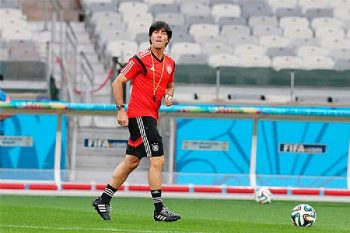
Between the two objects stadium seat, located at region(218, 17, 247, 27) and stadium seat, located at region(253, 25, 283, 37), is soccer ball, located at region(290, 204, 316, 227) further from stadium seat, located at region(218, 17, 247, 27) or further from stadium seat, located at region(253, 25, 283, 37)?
stadium seat, located at region(218, 17, 247, 27)

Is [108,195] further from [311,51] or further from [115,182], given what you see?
[311,51]

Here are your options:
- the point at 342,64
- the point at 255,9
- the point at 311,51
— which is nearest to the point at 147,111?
the point at 342,64

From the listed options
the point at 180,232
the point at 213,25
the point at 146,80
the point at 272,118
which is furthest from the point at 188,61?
the point at 180,232

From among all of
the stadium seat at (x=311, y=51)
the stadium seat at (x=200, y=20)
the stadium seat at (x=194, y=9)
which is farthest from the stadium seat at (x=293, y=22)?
the stadium seat at (x=194, y=9)

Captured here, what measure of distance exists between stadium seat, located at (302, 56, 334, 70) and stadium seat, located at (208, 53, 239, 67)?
1.46 m

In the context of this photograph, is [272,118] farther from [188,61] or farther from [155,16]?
[155,16]

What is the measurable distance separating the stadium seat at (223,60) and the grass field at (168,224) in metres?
6.80

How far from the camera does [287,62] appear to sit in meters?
22.6

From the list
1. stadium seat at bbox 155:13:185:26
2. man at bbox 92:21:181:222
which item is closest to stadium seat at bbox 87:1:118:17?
stadium seat at bbox 155:13:185:26

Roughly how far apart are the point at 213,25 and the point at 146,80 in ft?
45.8

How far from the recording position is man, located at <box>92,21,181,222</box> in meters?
10.2

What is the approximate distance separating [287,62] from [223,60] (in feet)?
4.36

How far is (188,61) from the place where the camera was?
2191 centimetres

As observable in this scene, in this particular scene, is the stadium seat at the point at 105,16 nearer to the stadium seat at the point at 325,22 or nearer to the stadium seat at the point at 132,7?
the stadium seat at the point at 132,7
